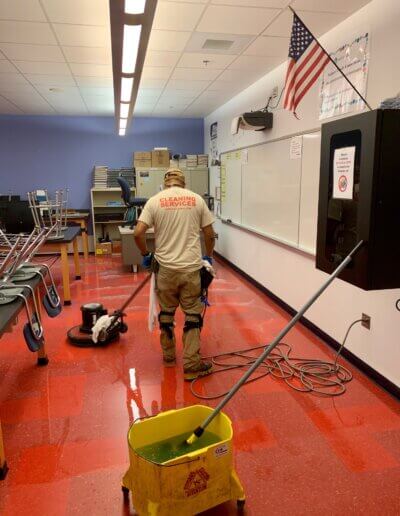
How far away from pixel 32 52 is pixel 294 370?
3744 mm

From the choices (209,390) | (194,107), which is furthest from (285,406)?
(194,107)

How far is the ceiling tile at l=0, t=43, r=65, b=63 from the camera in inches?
139

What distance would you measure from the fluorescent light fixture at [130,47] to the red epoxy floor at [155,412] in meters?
2.25

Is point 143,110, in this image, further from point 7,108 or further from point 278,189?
point 278,189

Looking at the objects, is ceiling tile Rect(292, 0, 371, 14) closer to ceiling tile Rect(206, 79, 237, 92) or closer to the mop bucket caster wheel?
ceiling tile Rect(206, 79, 237, 92)

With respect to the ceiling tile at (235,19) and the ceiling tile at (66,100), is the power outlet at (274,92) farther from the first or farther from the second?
the ceiling tile at (66,100)

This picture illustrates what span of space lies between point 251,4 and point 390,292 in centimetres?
222

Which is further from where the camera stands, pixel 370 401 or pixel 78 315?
pixel 78 315

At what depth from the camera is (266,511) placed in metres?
1.72

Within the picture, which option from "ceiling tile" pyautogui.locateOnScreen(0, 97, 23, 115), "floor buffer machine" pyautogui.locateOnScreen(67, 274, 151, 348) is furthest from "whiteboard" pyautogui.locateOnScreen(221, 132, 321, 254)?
"ceiling tile" pyautogui.locateOnScreen(0, 97, 23, 115)

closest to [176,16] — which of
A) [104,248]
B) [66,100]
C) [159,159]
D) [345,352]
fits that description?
[345,352]

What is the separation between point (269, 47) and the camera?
363 centimetres

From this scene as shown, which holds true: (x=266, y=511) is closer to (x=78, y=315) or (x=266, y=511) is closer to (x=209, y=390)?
(x=209, y=390)

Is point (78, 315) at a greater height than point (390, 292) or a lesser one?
lesser
